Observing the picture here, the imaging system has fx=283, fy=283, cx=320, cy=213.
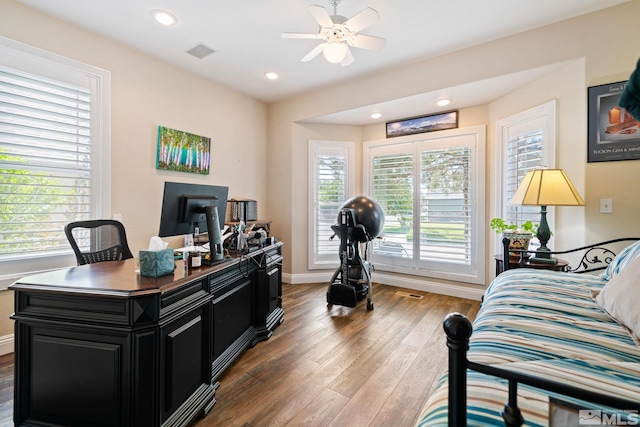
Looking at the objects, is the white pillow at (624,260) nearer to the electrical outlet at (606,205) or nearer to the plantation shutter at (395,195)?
the electrical outlet at (606,205)

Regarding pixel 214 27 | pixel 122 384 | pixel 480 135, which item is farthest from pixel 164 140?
pixel 480 135

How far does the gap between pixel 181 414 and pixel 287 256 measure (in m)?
3.12

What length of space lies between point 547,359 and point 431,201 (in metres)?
3.36

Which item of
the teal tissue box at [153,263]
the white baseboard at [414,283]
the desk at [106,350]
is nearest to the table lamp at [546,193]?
the white baseboard at [414,283]

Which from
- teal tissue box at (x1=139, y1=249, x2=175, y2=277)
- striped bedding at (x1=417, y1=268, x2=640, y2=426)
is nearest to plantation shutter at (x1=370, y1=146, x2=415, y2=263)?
striped bedding at (x1=417, y1=268, x2=640, y2=426)

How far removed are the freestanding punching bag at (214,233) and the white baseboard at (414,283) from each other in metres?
2.73

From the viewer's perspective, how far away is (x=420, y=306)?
11.8ft

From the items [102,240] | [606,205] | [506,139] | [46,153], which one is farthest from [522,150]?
[46,153]

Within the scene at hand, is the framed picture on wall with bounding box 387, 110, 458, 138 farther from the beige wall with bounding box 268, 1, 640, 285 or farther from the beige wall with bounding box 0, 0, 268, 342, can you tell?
the beige wall with bounding box 0, 0, 268, 342

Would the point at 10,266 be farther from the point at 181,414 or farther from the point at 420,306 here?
the point at 420,306

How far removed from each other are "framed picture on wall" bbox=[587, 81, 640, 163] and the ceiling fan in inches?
77.7

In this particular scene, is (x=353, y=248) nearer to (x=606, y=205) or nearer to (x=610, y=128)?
(x=606, y=205)

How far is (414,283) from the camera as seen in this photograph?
430 centimetres

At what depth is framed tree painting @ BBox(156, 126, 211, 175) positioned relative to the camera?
338 centimetres
